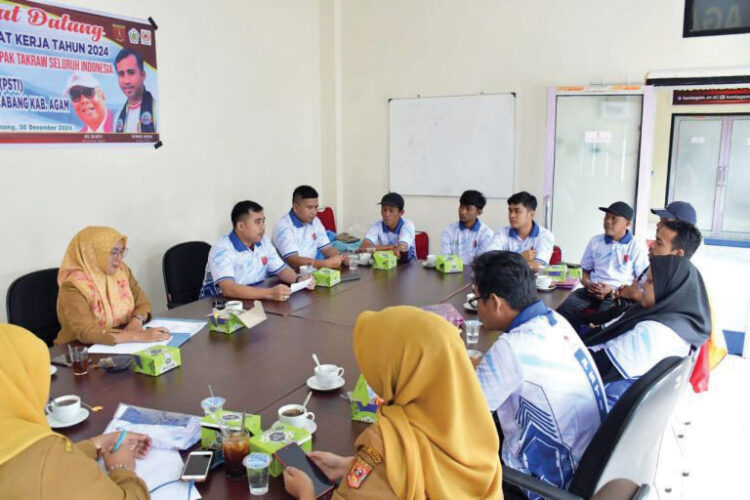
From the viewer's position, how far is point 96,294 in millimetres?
2646

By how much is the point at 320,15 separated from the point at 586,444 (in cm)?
527

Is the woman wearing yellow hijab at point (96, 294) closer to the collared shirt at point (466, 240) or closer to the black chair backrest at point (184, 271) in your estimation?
the black chair backrest at point (184, 271)

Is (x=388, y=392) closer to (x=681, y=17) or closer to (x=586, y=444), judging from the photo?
(x=586, y=444)

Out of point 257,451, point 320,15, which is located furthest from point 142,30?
point 257,451

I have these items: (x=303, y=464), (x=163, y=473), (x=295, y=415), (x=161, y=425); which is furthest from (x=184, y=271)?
(x=303, y=464)

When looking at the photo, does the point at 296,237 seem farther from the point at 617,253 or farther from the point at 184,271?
the point at 617,253

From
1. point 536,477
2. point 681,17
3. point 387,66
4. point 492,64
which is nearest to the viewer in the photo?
point 536,477

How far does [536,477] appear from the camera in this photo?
5.35 feet

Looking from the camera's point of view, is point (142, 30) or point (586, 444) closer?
point (586, 444)

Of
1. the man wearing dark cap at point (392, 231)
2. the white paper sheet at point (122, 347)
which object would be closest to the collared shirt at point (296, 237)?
the man wearing dark cap at point (392, 231)

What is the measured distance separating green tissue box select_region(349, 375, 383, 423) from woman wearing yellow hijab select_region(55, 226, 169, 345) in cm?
108

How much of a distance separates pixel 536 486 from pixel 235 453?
0.80 metres

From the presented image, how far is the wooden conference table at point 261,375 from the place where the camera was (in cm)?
167

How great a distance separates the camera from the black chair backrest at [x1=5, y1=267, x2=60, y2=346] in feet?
9.13
